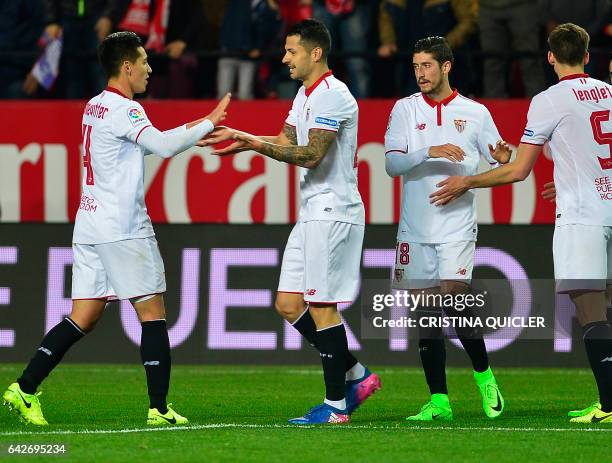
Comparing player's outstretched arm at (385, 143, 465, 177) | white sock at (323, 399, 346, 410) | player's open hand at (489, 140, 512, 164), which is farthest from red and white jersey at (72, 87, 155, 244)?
player's open hand at (489, 140, 512, 164)

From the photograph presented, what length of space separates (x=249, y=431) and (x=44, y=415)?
6.21 feet

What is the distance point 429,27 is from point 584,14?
143 centimetres

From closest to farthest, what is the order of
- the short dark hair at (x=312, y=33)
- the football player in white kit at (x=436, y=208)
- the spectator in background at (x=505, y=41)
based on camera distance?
1. the short dark hair at (x=312, y=33)
2. the football player in white kit at (x=436, y=208)
3. the spectator in background at (x=505, y=41)

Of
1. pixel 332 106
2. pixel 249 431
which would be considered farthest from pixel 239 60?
pixel 249 431

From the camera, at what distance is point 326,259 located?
8.15 meters

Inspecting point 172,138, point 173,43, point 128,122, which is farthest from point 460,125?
point 173,43

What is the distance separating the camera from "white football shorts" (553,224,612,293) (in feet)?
26.3

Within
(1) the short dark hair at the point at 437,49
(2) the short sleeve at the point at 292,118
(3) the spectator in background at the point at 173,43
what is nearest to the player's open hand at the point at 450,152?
(1) the short dark hair at the point at 437,49

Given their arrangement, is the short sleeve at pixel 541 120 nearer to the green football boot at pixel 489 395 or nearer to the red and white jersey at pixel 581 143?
the red and white jersey at pixel 581 143

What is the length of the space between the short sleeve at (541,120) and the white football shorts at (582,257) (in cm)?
54

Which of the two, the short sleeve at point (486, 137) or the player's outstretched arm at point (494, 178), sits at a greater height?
the short sleeve at point (486, 137)

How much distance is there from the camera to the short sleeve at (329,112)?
8.12 metres

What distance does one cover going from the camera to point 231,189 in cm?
1273

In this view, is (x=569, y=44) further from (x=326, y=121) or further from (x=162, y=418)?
(x=162, y=418)
